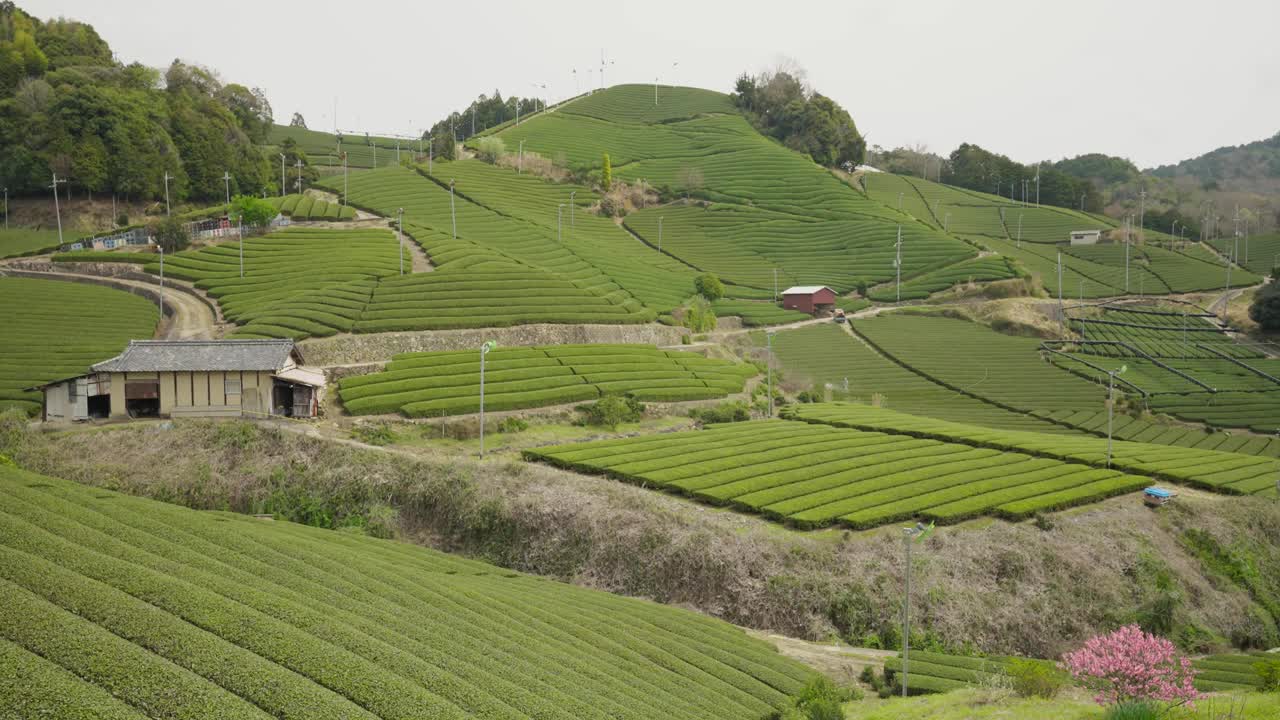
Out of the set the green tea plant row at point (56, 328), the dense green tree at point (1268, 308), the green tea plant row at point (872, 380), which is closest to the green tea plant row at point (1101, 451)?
the green tea plant row at point (872, 380)

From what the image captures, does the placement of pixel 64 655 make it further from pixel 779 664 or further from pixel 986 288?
pixel 986 288

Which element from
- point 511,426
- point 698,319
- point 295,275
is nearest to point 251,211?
point 295,275

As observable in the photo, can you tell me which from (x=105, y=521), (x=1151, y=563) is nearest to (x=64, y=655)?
(x=105, y=521)

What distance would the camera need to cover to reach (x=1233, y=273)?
111m

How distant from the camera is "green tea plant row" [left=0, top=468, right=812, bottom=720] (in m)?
13.7

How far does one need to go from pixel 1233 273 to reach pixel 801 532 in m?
103

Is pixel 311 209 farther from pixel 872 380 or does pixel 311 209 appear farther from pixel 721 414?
pixel 872 380

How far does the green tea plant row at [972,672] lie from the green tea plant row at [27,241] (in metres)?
73.4

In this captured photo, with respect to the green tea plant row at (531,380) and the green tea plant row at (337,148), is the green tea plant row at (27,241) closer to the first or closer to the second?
the green tea plant row at (531,380)

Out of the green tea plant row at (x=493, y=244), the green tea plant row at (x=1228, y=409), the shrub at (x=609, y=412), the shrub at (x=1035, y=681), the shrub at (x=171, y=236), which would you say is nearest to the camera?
the shrub at (x=1035, y=681)

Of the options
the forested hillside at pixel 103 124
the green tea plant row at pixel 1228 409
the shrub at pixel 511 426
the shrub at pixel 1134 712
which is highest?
the forested hillside at pixel 103 124

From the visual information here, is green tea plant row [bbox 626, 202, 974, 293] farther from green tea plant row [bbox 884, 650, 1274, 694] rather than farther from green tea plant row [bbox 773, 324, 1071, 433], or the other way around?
green tea plant row [bbox 884, 650, 1274, 694]

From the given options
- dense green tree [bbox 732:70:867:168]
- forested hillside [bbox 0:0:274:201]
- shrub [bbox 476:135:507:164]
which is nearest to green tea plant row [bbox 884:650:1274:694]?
forested hillside [bbox 0:0:274:201]

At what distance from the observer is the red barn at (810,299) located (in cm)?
9350
